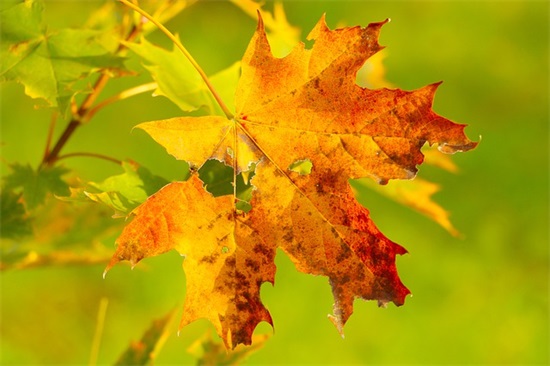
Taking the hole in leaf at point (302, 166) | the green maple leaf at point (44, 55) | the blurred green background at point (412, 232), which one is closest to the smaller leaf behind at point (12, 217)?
the green maple leaf at point (44, 55)

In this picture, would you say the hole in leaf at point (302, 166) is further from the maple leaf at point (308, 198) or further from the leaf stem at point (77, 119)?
the leaf stem at point (77, 119)

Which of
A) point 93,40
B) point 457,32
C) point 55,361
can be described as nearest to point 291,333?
point 55,361

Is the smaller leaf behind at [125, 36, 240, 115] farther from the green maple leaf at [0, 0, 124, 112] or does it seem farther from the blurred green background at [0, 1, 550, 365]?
the blurred green background at [0, 1, 550, 365]

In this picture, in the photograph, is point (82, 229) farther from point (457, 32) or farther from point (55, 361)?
point (457, 32)

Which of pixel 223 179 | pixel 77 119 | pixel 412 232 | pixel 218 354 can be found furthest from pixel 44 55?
pixel 412 232

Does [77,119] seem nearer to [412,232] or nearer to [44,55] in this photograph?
[44,55]

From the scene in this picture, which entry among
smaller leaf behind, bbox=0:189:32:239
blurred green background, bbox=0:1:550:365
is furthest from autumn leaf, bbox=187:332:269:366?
blurred green background, bbox=0:1:550:365
